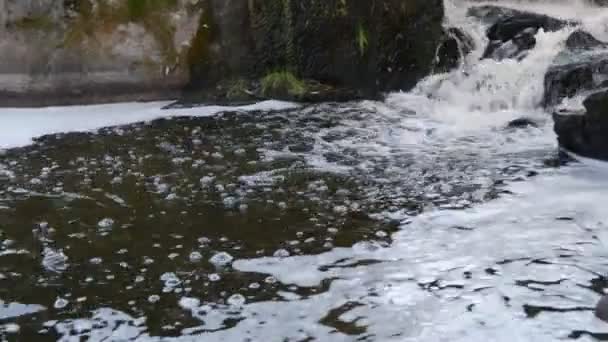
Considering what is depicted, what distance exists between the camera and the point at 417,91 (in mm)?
7312

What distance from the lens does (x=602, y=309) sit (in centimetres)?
265

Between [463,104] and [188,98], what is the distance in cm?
→ 277

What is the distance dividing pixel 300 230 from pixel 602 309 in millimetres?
1574

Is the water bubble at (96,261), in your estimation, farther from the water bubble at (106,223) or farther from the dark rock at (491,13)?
the dark rock at (491,13)

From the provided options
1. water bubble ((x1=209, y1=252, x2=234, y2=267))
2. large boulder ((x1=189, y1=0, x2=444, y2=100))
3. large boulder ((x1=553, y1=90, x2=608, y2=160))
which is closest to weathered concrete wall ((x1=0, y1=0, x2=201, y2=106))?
large boulder ((x1=189, y1=0, x2=444, y2=100))

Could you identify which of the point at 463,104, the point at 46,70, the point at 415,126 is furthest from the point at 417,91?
the point at 46,70

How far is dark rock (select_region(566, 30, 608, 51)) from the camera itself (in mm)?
7223

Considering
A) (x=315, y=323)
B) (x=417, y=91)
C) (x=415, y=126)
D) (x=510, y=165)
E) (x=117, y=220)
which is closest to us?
(x=315, y=323)

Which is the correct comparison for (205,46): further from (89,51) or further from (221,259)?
(221,259)

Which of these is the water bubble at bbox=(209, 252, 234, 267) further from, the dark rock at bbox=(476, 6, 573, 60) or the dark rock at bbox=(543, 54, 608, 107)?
the dark rock at bbox=(476, 6, 573, 60)

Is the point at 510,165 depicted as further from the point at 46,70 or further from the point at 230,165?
the point at 46,70

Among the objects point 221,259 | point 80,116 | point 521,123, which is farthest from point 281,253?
point 80,116

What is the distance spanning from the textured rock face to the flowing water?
0.83m

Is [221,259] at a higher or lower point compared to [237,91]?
lower
